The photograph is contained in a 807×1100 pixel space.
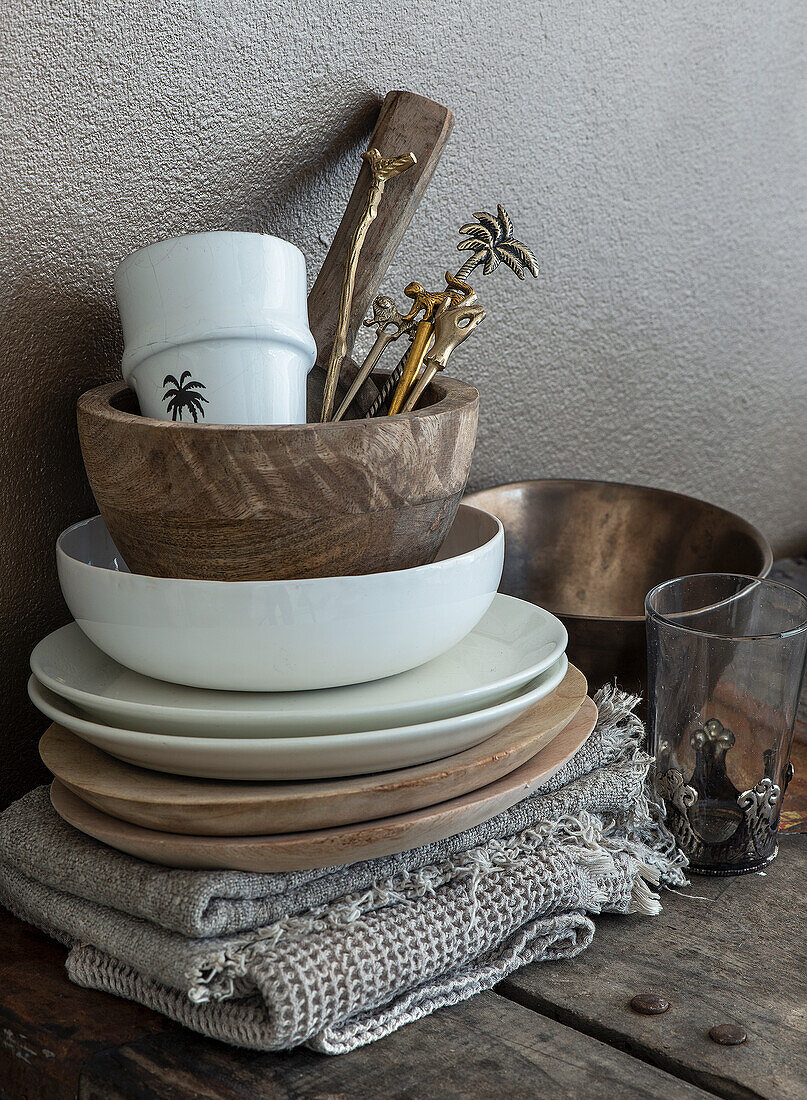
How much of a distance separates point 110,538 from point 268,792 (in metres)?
0.24

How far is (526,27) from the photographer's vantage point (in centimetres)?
84

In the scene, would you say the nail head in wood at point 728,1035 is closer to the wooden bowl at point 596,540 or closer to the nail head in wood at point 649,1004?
the nail head in wood at point 649,1004

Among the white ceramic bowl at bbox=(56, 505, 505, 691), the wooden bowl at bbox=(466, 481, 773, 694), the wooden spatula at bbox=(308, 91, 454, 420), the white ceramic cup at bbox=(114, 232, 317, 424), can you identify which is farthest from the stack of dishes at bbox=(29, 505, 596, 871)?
the wooden bowl at bbox=(466, 481, 773, 694)

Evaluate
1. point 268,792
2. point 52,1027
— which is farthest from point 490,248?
point 52,1027

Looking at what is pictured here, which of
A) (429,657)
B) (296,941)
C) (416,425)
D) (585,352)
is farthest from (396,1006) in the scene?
(585,352)

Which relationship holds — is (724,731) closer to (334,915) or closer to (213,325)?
(334,915)

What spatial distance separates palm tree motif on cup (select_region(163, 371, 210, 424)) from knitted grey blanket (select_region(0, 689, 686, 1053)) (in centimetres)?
22

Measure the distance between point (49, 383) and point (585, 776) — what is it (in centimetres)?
40

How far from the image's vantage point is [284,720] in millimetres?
433

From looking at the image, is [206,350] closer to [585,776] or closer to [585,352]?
[585,776]

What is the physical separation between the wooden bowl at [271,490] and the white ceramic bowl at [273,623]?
0.03m

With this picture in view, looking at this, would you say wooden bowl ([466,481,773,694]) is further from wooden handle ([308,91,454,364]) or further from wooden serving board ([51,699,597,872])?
wooden serving board ([51,699,597,872])

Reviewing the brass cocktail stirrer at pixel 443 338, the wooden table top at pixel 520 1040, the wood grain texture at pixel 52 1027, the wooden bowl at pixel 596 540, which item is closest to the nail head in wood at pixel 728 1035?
the wooden table top at pixel 520 1040

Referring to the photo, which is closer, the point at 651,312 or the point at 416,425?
the point at 416,425
